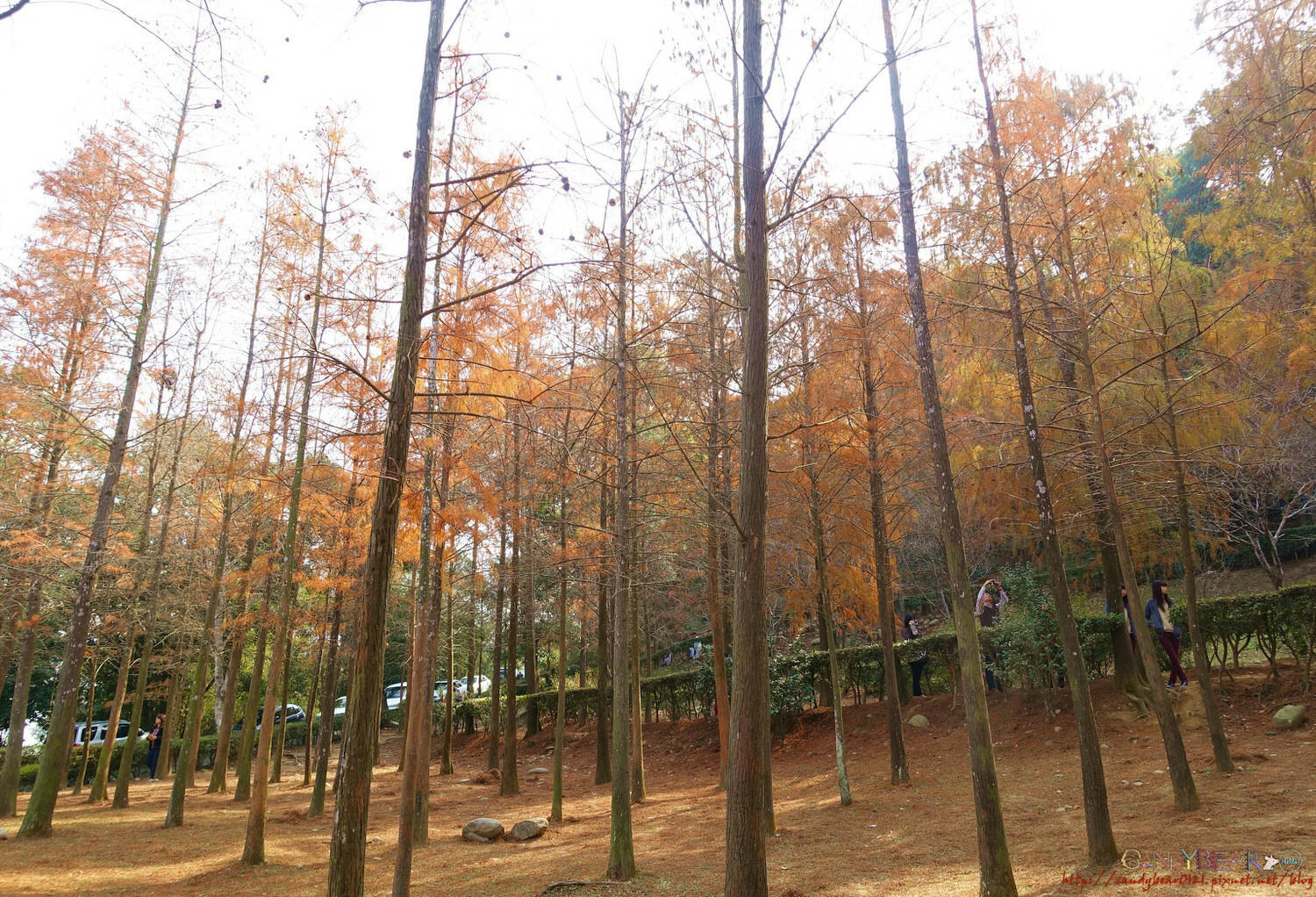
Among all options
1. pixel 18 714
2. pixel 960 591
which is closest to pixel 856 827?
pixel 960 591

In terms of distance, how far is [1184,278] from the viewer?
401 inches

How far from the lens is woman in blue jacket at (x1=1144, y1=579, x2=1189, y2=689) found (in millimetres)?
10812

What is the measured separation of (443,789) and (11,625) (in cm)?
1113

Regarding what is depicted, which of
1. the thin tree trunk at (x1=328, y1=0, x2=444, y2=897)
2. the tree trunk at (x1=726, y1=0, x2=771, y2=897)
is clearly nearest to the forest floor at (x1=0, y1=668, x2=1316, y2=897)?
the tree trunk at (x1=726, y1=0, x2=771, y2=897)

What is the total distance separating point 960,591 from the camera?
602 cm

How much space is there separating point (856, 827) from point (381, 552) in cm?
700

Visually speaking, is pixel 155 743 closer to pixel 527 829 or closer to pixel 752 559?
pixel 527 829

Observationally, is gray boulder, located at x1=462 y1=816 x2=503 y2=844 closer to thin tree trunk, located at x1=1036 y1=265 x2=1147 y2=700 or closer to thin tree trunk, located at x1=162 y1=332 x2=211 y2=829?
thin tree trunk, located at x1=162 y1=332 x2=211 y2=829

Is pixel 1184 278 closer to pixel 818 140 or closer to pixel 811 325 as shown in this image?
pixel 811 325

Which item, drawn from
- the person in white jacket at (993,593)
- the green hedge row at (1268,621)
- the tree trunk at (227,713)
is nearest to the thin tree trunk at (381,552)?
the tree trunk at (227,713)

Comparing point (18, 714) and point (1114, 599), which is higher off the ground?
point (1114, 599)

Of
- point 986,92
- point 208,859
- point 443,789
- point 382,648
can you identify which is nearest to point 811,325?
point 986,92

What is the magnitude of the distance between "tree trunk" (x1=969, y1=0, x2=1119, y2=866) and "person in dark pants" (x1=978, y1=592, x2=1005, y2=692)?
6623 millimetres

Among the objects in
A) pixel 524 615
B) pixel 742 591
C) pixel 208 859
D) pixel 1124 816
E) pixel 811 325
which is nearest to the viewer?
pixel 742 591
